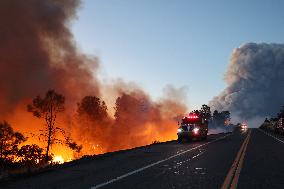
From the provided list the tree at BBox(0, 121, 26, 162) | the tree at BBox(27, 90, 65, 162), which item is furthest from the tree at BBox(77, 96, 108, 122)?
the tree at BBox(0, 121, 26, 162)

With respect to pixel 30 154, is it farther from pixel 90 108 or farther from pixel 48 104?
pixel 90 108

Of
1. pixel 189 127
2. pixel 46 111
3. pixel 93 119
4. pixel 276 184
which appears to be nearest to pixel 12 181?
pixel 276 184

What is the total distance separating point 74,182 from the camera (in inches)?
499

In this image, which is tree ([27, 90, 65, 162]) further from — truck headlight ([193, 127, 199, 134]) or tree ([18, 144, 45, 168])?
truck headlight ([193, 127, 199, 134])

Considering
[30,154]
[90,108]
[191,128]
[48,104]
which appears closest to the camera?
[191,128]

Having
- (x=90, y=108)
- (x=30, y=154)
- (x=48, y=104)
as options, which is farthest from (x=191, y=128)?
(x=90, y=108)

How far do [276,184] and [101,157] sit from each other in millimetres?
14286

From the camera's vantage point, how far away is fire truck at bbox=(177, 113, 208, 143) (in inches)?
1777

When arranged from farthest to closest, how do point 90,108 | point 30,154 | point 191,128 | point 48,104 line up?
point 90,108, point 48,104, point 30,154, point 191,128

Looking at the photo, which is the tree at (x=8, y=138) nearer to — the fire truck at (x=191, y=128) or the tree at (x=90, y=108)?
the fire truck at (x=191, y=128)

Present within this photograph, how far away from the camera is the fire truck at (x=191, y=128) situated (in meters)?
45.1

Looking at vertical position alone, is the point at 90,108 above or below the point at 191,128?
above

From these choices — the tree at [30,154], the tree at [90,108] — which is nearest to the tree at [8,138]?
the tree at [30,154]

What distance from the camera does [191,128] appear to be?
1778 inches
